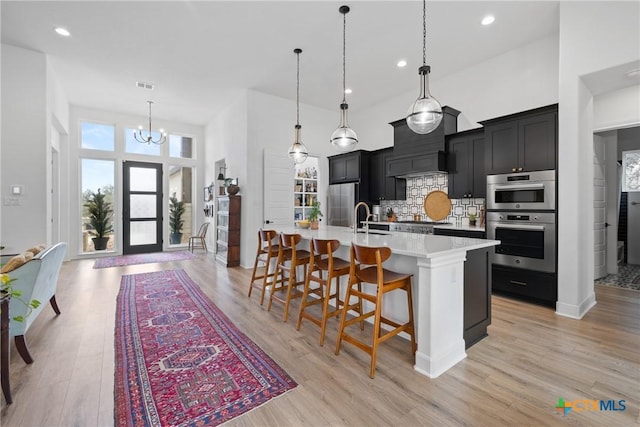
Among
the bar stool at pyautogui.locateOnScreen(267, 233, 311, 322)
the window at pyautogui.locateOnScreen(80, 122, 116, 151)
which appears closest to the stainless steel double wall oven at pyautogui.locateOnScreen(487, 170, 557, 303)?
the bar stool at pyautogui.locateOnScreen(267, 233, 311, 322)

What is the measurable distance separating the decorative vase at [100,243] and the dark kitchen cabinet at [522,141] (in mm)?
8128

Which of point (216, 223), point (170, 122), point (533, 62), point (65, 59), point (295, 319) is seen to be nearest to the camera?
point (295, 319)

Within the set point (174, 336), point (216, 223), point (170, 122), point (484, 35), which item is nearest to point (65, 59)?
point (170, 122)

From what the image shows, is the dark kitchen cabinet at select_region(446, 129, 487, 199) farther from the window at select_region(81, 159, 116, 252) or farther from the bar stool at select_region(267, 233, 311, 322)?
the window at select_region(81, 159, 116, 252)

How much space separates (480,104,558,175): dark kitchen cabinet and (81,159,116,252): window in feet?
26.3

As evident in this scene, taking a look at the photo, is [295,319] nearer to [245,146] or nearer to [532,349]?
[532,349]

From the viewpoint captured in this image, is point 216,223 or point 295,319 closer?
point 295,319

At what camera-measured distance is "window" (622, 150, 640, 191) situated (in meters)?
5.73

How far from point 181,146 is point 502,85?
7.65 metres

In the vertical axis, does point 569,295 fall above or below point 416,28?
below

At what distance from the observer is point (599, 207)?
4512mm

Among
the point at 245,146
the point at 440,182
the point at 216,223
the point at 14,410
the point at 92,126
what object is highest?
the point at 92,126

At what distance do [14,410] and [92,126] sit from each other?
698 cm

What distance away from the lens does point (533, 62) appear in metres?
3.99
